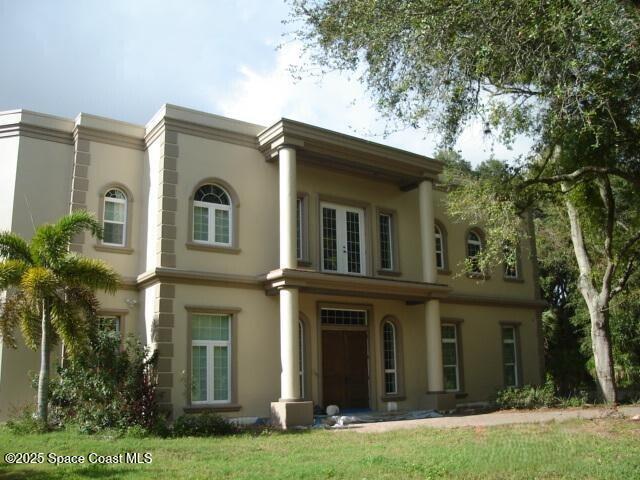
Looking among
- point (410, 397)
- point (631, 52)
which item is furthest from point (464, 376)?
point (631, 52)

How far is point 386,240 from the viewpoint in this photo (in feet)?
65.9

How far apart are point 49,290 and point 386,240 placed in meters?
10.00

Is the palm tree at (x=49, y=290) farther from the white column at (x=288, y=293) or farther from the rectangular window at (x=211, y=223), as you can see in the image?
the white column at (x=288, y=293)

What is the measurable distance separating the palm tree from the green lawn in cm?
190

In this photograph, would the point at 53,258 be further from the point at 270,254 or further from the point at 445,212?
the point at 445,212

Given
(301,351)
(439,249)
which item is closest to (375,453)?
(301,351)

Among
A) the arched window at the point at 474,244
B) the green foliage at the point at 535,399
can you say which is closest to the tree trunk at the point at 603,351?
the green foliage at the point at 535,399

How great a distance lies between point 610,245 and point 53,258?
1334 cm

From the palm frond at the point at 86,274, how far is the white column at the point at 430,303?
28.4 ft

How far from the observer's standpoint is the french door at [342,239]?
1862 centimetres

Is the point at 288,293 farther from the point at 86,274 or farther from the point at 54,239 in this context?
the point at 54,239

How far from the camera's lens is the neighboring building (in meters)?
15.8

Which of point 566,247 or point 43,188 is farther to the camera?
point 566,247

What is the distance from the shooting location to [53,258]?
13.8 m
